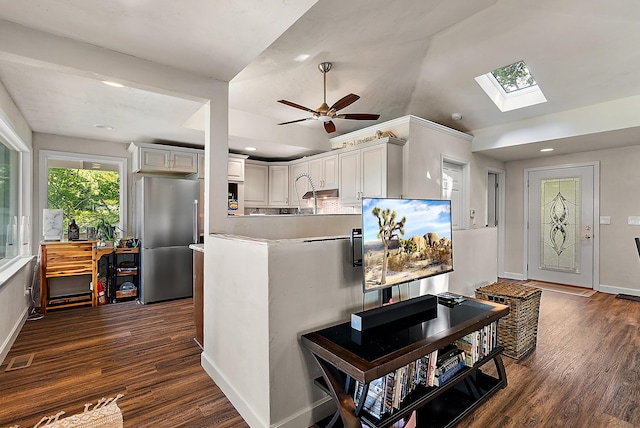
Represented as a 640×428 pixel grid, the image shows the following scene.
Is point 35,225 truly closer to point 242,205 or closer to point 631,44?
point 242,205

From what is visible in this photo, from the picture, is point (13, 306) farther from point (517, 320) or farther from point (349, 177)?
point (517, 320)

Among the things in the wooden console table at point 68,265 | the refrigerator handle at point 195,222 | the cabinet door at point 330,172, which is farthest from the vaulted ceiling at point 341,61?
the wooden console table at point 68,265

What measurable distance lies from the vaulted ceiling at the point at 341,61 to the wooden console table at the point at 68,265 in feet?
5.05

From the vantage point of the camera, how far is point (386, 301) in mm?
2146

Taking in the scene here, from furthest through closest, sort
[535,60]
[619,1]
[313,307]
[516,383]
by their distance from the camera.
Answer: [535,60] → [619,1] → [516,383] → [313,307]

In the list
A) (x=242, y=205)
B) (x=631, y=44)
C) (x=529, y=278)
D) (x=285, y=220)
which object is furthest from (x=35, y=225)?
(x=529, y=278)

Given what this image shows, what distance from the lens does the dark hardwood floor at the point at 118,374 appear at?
196 centimetres

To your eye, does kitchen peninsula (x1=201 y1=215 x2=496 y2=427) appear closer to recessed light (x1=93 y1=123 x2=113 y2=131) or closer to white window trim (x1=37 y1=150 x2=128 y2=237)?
recessed light (x1=93 y1=123 x2=113 y2=131)

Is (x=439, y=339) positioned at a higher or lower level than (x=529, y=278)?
higher

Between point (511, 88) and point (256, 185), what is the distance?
175 inches

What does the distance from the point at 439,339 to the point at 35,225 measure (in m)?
5.23

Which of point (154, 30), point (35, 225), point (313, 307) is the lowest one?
point (313, 307)

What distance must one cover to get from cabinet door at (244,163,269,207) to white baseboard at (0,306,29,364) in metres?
3.37

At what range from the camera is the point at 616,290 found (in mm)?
4848
